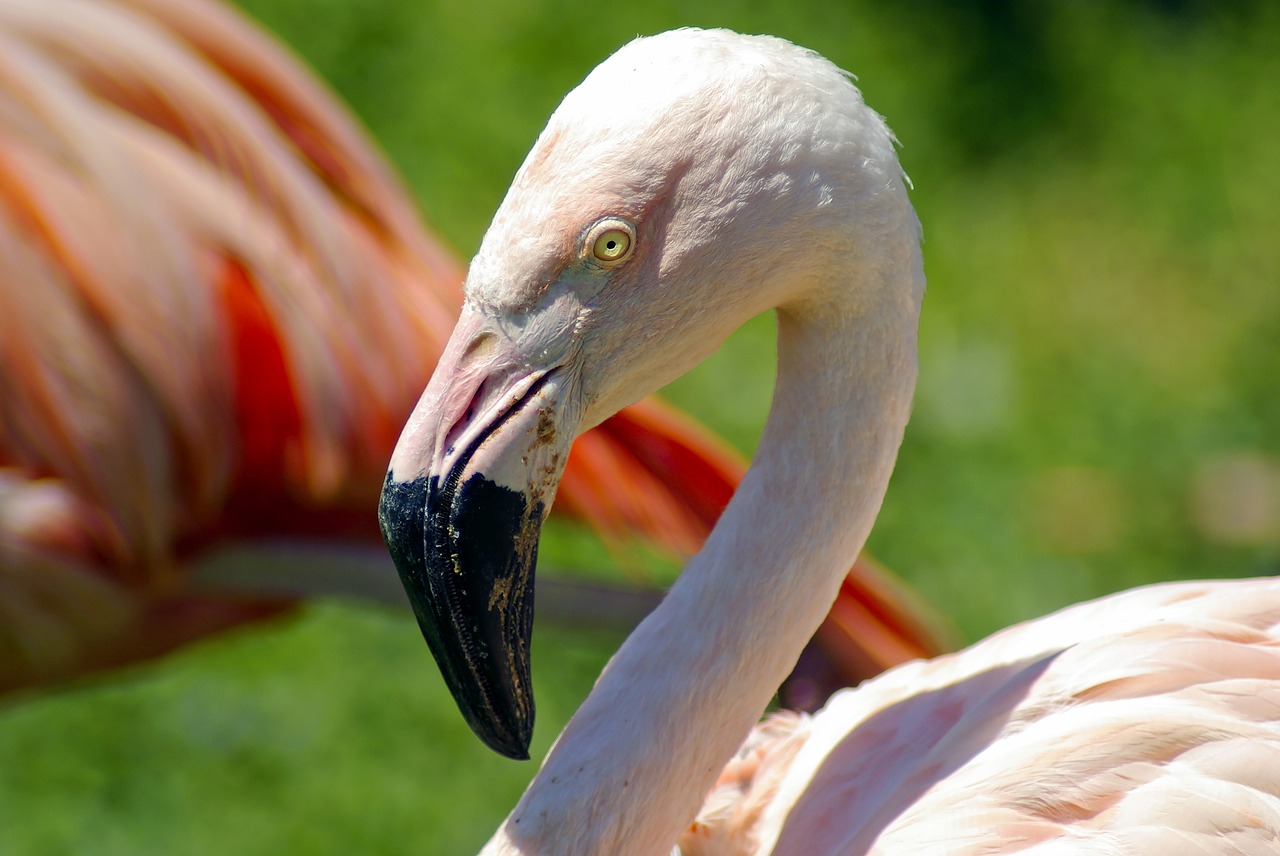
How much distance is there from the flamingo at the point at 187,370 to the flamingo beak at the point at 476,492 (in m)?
1.10

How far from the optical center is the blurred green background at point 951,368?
3219mm

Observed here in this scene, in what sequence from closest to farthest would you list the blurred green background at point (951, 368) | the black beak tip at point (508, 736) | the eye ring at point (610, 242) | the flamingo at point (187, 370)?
1. the eye ring at point (610, 242)
2. the black beak tip at point (508, 736)
3. the flamingo at point (187, 370)
4. the blurred green background at point (951, 368)

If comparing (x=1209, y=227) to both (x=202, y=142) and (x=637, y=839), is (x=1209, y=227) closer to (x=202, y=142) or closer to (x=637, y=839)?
(x=202, y=142)

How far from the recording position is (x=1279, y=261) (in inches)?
171

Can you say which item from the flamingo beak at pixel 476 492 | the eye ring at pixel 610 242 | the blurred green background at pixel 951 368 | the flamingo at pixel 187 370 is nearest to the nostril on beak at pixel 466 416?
the flamingo beak at pixel 476 492

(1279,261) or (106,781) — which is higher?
(1279,261)

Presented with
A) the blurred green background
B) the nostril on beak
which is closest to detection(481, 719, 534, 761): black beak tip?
the nostril on beak

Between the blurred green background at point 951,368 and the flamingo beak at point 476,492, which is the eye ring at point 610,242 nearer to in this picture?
the flamingo beak at point 476,492

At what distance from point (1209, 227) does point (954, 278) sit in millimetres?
848

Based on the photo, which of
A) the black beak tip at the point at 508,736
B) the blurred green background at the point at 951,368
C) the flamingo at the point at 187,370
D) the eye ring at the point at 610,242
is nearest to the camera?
the eye ring at the point at 610,242

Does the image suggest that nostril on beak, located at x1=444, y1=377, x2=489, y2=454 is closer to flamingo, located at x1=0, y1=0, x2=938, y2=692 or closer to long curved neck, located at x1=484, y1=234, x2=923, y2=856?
long curved neck, located at x1=484, y1=234, x2=923, y2=856

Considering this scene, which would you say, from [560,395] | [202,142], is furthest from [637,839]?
[202,142]

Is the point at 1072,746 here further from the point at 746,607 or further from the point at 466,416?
the point at 466,416

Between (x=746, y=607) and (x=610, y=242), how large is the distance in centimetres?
44
